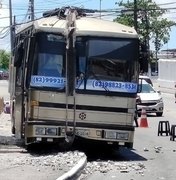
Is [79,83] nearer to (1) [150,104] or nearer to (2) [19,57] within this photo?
(2) [19,57]

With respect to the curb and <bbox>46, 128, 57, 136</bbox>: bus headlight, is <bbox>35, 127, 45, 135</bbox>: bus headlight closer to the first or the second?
<bbox>46, 128, 57, 136</bbox>: bus headlight

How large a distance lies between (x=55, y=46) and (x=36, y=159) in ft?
9.00

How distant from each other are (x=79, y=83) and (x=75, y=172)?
3.43 m

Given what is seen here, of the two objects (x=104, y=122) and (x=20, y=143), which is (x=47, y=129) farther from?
(x=20, y=143)

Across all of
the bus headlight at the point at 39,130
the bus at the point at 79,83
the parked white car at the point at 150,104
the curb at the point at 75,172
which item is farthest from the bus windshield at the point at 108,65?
the parked white car at the point at 150,104

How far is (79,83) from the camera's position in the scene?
14.3 m

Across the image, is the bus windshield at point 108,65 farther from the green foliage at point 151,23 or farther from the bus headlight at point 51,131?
the green foliage at point 151,23

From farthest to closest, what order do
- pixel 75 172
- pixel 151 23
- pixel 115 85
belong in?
pixel 151 23 → pixel 115 85 → pixel 75 172

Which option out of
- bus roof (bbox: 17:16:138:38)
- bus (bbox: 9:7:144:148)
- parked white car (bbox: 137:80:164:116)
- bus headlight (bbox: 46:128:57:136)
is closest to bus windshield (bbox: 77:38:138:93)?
bus (bbox: 9:7:144:148)

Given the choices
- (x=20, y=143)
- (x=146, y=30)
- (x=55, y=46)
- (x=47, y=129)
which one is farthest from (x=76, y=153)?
(x=146, y=30)

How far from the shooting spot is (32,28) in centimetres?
1471

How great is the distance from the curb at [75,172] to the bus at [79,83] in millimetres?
1744

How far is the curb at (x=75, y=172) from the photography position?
10.6 m

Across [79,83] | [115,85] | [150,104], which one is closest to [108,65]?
[115,85]
